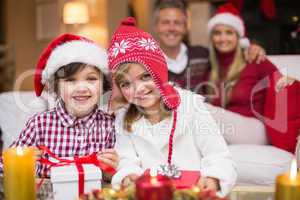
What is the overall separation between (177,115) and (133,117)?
142 mm

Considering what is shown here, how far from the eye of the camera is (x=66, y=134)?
1.43 m

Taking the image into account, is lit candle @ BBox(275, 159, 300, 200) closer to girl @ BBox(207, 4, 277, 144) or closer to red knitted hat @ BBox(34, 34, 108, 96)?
red knitted hat @ BBox(34, 34, 108, 96)

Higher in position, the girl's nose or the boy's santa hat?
the boy's santa hat

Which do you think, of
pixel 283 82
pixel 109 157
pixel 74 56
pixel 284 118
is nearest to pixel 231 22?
pixel 283 82

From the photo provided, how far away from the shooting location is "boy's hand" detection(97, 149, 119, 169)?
1295 millimetres

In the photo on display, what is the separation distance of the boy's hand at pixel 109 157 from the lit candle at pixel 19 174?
0.94 ft

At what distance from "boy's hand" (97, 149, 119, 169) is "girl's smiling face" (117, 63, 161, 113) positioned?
0.19m

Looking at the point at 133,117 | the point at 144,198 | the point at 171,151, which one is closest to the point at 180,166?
the point at 171,151

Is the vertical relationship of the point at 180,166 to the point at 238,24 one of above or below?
below

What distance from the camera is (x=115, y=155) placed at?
1329 millimetres

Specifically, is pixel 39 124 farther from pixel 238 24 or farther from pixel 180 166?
pixel 238 24

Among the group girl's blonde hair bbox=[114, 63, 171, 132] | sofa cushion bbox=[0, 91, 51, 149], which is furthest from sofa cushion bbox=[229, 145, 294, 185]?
sofa cushion bbox=[0, 91, 51, 149]

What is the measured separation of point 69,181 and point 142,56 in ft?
1.38

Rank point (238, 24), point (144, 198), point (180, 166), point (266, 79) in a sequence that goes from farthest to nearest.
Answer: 1. point (238, 24)
2. point (266, 79)
3. point (180, 166)
4. point (144, 198)
